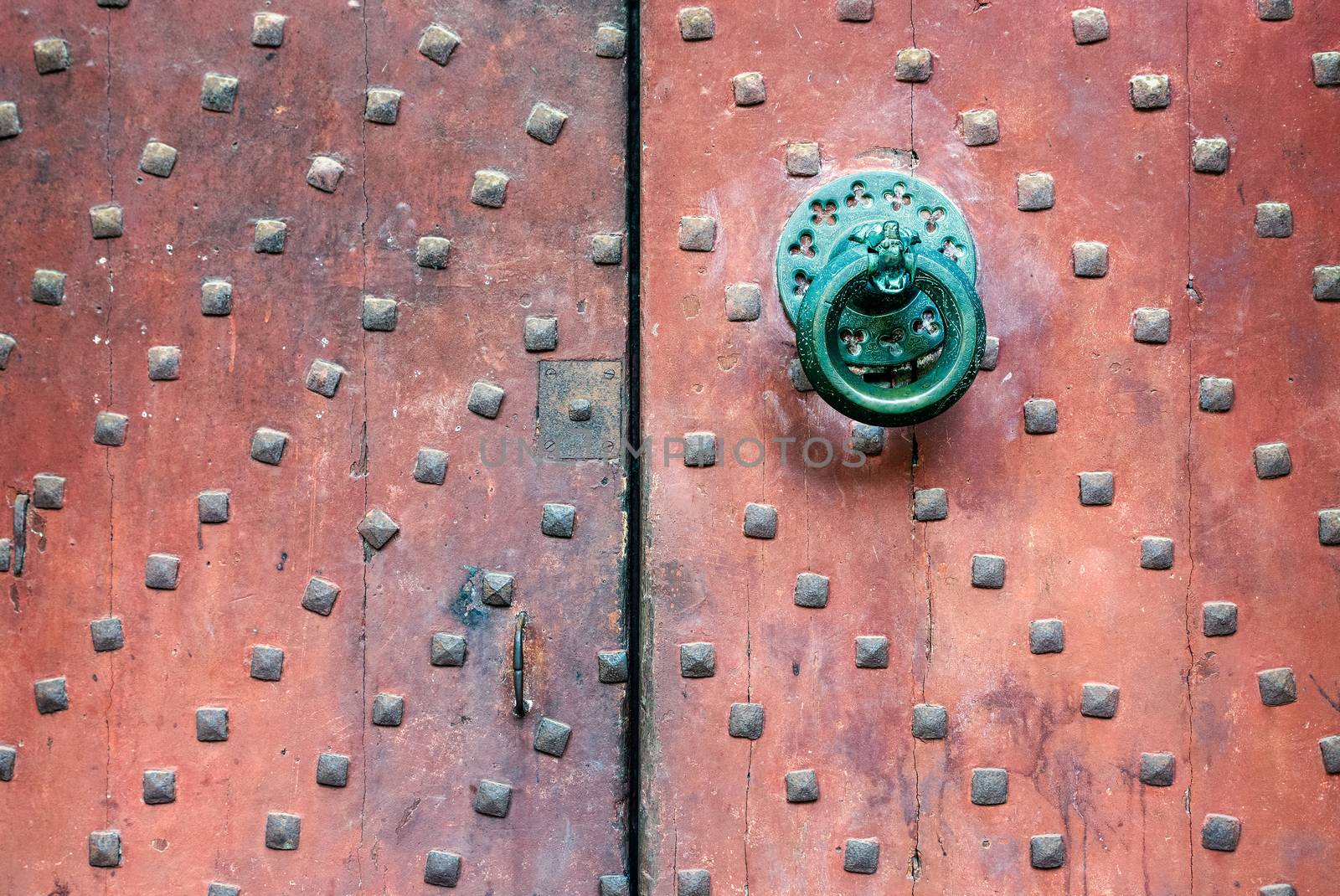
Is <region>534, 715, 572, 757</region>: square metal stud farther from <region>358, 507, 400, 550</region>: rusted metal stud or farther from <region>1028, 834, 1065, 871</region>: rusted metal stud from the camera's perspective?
<region>1028, 834, 1065, 871</region>: rusted metal stud

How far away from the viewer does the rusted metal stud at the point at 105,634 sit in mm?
1549

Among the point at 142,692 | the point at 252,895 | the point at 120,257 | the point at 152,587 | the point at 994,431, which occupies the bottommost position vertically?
the point at 252,895

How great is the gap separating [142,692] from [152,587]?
15cm

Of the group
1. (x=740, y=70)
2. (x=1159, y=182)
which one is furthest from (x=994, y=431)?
(x=740, y=70)

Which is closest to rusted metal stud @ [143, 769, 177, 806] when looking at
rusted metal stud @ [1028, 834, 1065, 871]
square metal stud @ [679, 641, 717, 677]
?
square metal stud @ [679, 641, 717, 677]

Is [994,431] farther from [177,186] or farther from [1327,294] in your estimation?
[177,186]

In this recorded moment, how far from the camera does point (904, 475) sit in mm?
1550

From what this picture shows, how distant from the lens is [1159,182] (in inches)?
60.2

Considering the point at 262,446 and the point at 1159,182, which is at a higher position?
the point at 1159,182

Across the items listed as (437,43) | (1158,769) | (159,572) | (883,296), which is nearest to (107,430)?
(159,572)

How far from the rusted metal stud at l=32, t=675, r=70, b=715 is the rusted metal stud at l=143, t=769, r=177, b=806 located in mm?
150

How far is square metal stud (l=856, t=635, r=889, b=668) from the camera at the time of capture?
1.55m

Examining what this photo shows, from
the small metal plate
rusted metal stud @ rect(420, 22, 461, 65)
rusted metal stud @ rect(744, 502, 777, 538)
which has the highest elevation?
rusted metal stud @ rect(420, 22, 461, 65)

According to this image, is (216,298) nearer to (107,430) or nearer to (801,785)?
(107,430)
